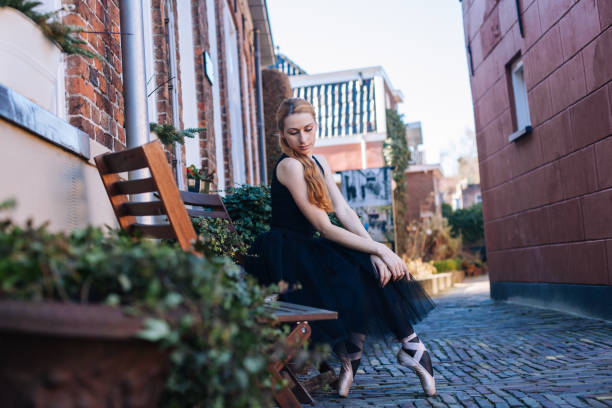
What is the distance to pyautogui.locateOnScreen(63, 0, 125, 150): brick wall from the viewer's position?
9.25 ft

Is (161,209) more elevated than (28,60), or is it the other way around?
(28,60)

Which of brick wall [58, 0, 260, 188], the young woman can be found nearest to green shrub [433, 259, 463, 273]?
brick wall [58, 0, 260, 188]

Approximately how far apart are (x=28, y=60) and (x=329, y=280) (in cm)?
162

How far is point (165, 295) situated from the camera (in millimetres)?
1189

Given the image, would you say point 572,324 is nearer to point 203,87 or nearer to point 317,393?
point 317,393

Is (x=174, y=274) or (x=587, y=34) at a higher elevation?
(x=587, y=34)

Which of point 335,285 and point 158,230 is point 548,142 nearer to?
point 335,285

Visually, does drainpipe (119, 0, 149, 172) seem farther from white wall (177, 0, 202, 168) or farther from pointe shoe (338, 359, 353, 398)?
white wall (177, 0, 202, 168)

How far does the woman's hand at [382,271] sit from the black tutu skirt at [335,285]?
22 mm

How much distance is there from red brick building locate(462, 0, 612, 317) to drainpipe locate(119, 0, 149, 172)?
3.60 metres

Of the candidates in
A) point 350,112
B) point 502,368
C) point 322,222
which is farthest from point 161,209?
point 350,112

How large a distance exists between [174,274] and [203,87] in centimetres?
545

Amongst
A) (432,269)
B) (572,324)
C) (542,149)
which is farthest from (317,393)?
(432,269)

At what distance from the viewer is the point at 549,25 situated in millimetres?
5910
